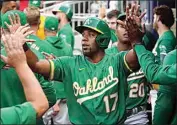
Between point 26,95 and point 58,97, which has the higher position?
point 26,95

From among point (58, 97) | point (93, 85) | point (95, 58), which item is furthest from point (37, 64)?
point (58, 97)

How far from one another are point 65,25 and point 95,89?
4765mm

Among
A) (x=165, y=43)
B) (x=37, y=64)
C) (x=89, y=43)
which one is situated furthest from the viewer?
(x=165, y=43)

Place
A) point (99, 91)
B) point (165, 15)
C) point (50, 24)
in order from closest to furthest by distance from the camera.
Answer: point (99, 91) → point (165, 15) → point (50, 24)

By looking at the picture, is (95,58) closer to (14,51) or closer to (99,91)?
(99,91)

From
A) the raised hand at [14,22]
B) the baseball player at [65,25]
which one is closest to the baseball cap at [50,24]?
the baseball player at [65,25]

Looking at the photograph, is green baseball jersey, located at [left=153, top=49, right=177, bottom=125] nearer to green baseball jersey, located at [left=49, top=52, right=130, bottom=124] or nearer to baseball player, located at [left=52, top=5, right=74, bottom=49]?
green baseball jersey, located at [left=49, top=52, right=130, bottom=124]

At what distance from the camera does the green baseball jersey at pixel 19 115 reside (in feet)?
11.7

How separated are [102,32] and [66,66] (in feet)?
1.85

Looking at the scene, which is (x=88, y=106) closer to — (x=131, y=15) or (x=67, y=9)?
(x=131, y=15)

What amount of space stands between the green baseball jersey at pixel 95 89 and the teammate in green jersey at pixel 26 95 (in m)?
2.15

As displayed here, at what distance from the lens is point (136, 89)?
7.39 m

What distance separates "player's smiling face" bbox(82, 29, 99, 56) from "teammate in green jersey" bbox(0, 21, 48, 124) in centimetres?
236

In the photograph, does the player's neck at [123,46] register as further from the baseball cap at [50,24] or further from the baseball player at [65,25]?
the baseball player at [65,25]
